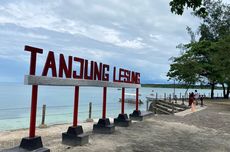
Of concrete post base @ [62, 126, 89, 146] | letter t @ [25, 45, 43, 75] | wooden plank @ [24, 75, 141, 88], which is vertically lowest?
concrete post base @ [62, 126, 89, 146]

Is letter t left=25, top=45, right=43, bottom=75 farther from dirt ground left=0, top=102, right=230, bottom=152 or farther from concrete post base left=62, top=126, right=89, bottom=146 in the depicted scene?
concrete post base left=62, top=126, right=89, bottom=146

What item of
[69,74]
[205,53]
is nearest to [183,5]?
[69,74]

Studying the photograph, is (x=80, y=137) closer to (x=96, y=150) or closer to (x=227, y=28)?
(x=96, y=150)

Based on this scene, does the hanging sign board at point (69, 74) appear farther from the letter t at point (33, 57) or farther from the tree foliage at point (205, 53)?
the tree foliage at point (205, 53)

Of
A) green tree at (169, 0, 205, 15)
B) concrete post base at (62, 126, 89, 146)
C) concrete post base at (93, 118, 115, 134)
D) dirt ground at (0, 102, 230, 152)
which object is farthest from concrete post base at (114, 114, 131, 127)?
green tree at (169, 0, 205, 15)

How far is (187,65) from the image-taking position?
3991 cm

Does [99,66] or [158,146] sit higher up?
[99,66]

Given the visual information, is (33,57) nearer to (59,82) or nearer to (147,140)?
(59,82)

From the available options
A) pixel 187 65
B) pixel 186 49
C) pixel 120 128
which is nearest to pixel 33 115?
pixel 120 128

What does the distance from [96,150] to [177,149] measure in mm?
2321

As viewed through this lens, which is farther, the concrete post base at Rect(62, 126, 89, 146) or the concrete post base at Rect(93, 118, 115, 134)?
the concrete post base at Rect(93, 118, 115, 134)

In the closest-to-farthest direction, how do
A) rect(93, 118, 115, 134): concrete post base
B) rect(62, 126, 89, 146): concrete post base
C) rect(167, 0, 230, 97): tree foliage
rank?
1. rect(62, 126, 89, 146): concrete post base
2. rect(93, 118, 115, 134): concrete post base
3. rect(167, 0, 230, 97): tree foliage

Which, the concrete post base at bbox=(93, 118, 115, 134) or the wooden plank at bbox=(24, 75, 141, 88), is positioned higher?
the wooden plank at bbox=(24, 75, 141, 88)

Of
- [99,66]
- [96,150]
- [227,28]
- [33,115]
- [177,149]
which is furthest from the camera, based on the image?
[227,28]
